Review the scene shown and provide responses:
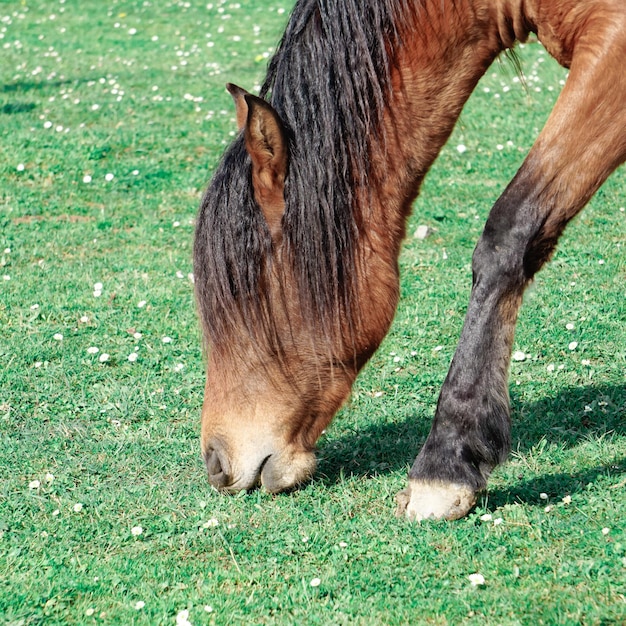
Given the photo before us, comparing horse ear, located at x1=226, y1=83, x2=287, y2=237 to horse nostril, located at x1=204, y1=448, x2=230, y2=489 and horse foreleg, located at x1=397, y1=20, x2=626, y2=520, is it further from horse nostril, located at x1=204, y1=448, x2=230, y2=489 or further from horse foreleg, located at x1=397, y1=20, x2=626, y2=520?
horse nostril, located at x1=204, y1=448, x2=230, y2=489

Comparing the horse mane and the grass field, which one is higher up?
the horse mane

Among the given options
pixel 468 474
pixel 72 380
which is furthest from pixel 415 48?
pixel 72 380

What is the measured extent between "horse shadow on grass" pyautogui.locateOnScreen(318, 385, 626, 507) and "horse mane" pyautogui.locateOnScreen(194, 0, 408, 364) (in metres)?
1.01

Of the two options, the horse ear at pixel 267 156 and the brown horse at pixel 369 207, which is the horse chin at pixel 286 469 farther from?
the horse ear at pixel 267 156

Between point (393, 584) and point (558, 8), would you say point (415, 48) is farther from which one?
point (393, 584)

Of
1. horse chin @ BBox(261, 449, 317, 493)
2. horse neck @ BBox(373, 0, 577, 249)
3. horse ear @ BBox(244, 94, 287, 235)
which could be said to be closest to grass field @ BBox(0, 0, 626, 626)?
horse chin @ BBox(261, 449, 317, 493)

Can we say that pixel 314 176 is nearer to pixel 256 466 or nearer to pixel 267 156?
pixel 267 156

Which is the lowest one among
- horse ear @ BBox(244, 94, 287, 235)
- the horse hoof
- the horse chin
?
the horse chin

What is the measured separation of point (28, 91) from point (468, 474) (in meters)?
9.56

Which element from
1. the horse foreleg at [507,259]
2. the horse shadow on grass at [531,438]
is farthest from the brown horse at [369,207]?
the horse shadow on grass at [531,438]

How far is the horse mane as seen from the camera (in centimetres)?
357

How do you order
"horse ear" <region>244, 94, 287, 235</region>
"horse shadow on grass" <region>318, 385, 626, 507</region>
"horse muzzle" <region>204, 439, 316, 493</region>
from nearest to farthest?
"horse ear" <region>244, 94, 287, 235</region>
"horse muzzle" <region>204, 439, 316, 493</region>
"horse shadow on grass" <region>318, 385, 626, 507</region>

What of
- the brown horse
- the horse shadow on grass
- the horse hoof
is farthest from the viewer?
the horse shadow on grass

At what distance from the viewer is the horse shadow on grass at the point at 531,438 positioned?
412cm
